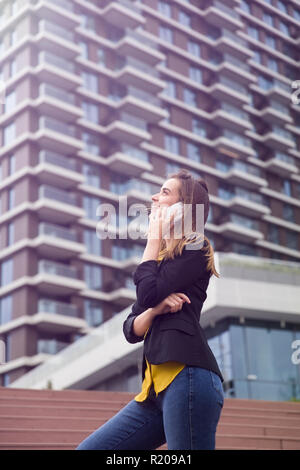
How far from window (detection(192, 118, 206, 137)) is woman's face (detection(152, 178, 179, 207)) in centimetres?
4428

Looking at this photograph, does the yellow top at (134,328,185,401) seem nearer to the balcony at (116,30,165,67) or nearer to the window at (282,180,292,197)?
the balcony at (116,30,165,67)

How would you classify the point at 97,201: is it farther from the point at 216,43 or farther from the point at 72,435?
the point at 72,435

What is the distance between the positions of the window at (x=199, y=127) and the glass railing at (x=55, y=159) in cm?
1129

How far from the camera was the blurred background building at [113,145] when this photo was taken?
35375 millimetres

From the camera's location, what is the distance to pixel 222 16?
1866 inches

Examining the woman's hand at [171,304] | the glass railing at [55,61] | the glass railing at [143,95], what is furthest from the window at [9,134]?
the woman's hand at [171,304]

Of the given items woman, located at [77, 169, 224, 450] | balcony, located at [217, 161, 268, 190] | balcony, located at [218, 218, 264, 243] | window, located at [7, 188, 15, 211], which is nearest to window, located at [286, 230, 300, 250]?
balcony, located at [218, 218, 264, 243]

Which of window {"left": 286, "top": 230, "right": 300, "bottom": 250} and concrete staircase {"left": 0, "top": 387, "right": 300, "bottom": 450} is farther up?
window {"left": 286, "top": 230, "right": 300, "bottom": 250}

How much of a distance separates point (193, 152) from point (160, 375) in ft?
145

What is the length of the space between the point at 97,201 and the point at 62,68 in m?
7.97

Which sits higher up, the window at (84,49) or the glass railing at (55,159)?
the window at (84,49)

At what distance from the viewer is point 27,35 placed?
129ft

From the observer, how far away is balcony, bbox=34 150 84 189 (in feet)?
120

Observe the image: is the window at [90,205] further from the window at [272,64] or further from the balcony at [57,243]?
the window at [272,64]
